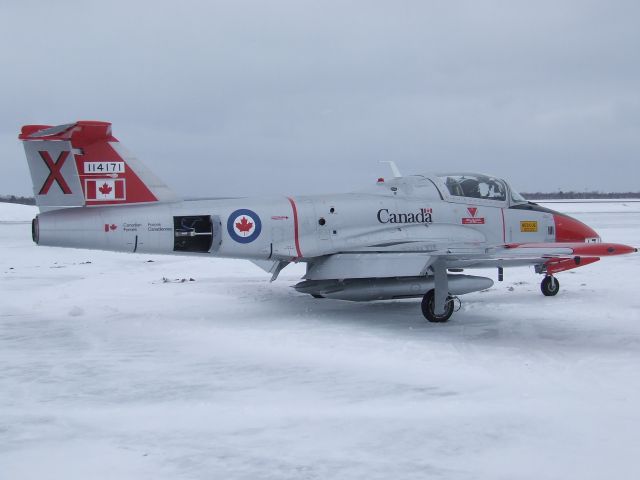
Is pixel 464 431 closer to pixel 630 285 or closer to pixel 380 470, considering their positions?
pixel 380 470

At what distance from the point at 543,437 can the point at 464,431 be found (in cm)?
54

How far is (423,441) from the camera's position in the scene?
4.55m

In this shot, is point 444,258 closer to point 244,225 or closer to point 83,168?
point 244,225

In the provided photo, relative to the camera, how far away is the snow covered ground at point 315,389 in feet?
13.9

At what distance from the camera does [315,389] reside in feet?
19.4

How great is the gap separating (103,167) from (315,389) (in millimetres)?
5213

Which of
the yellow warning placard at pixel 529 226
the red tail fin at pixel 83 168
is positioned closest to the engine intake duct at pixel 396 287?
the yellow warning placard at pixel 529 226

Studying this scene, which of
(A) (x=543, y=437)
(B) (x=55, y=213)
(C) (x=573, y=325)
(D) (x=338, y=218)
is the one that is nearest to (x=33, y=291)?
(B) (x=55, y=213)

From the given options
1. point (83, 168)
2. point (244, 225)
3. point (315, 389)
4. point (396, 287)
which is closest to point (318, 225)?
point (244, 225)

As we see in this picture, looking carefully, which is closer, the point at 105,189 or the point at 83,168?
the point at 83,168

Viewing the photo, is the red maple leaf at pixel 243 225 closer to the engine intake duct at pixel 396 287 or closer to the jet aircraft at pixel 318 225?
the jet aircraft at pixel 318 225

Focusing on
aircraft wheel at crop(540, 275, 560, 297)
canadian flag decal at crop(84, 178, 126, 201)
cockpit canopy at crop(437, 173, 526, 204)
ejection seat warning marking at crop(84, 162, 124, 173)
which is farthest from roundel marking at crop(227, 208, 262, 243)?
aircraft wheel at crop(540, 275, 560, 297)

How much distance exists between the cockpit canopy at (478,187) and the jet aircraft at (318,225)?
20mm

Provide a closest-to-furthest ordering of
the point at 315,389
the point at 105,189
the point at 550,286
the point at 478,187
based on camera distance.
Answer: the point at 315,389
the point at 105,189
the point at 478,187
the point at 550,286
